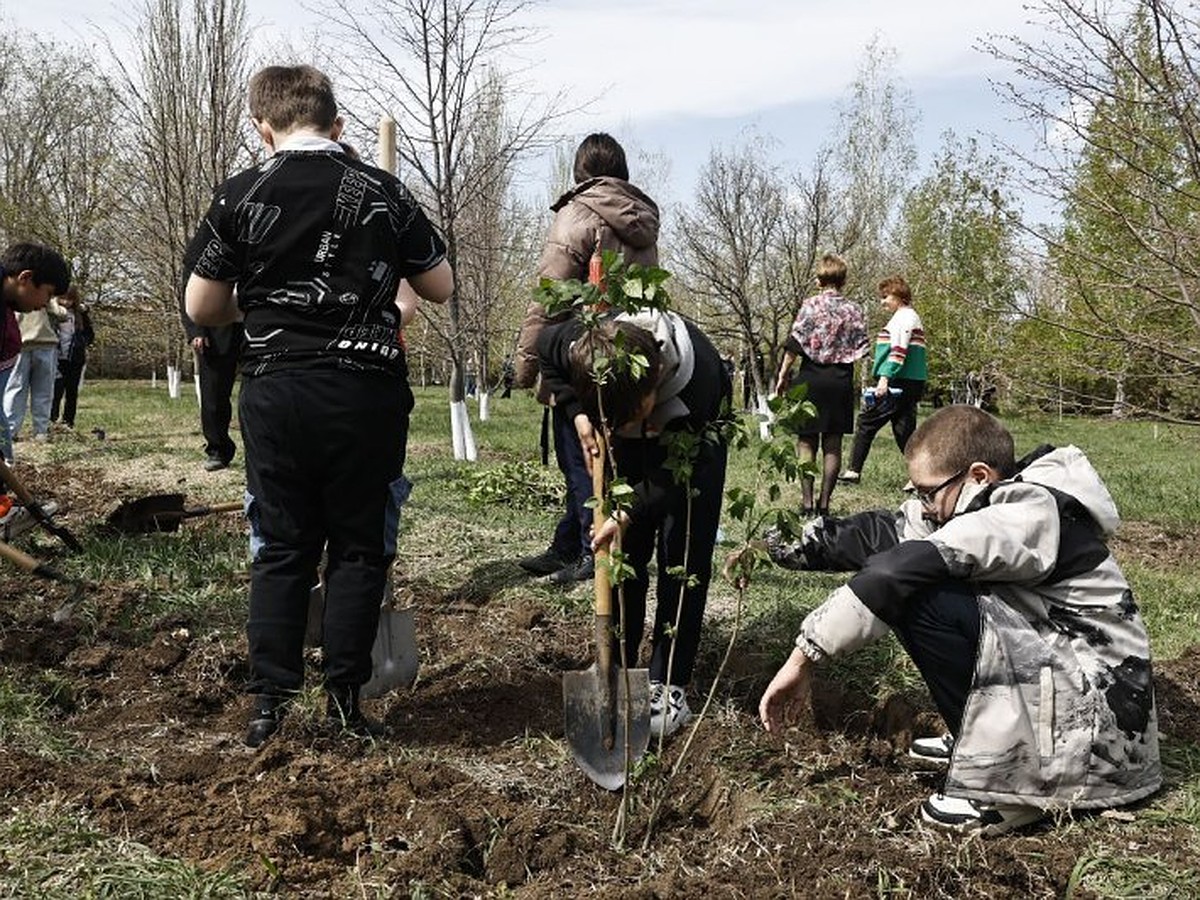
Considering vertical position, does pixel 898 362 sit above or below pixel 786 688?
above

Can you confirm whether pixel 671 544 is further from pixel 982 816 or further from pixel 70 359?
pixel 70 359

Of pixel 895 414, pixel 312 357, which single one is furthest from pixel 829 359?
pixel 312 357

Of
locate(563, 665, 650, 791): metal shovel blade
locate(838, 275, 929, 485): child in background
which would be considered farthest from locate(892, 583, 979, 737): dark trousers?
locate(838, 275, 929, 485): child in background

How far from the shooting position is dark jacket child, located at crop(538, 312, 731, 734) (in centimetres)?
253

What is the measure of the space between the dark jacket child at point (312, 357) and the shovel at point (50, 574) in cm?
137

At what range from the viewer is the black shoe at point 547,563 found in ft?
15.3

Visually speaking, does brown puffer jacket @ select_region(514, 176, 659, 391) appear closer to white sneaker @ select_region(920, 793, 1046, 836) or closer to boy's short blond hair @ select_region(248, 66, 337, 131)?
boy's short blond hair @ select_region(248, 66, 337, 131)

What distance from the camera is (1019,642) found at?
2383 mm

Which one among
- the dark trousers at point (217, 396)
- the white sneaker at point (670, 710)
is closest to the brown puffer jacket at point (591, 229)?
the white sneaker at point (670, 710)

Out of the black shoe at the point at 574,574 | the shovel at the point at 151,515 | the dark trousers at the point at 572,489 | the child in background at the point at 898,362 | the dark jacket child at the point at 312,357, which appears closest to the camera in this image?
the dark jacket child at the point at 312,357

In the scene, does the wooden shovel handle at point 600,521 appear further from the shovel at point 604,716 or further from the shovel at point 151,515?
the shovel at point 151,515

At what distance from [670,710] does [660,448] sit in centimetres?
73

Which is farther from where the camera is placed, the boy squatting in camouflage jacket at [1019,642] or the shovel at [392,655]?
the shovel at [392,655]

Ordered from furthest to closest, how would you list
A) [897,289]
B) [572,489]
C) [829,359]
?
[897,289] < [829,359] < [572,489]
